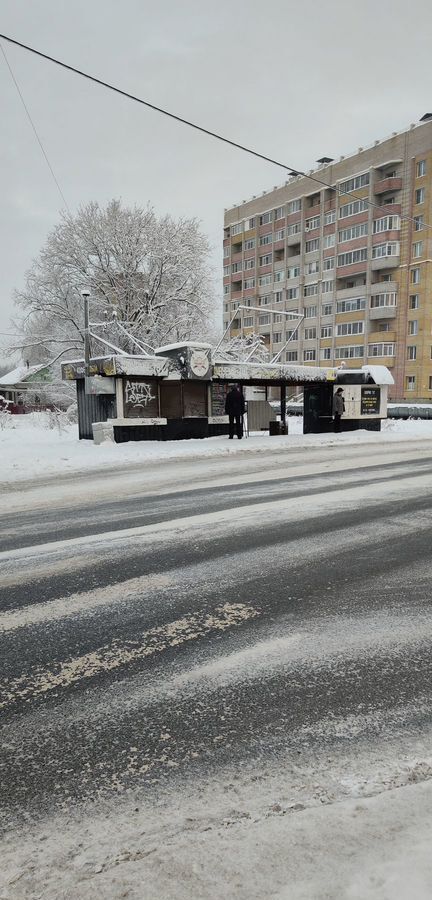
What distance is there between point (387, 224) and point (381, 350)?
12.3m

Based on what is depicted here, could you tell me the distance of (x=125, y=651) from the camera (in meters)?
2.79

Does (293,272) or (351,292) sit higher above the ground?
(293,272)

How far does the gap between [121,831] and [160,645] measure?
1.23 metres

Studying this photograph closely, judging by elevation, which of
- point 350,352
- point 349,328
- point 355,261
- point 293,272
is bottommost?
point 350,352

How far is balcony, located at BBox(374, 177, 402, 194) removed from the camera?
50812 millimetres

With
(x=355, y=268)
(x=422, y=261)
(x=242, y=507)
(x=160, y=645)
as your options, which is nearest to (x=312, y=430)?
(x=242, y=507)

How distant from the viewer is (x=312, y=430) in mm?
21516

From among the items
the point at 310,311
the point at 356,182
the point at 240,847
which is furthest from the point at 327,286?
the point at 240,847

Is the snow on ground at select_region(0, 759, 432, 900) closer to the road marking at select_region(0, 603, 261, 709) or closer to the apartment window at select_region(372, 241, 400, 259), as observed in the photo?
the road marking at select_region(0, 603, 261, 709)

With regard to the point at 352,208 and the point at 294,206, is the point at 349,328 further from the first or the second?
the point at 294,206

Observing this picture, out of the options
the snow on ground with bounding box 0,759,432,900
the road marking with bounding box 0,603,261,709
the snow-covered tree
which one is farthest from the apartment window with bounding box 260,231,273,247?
the snow on ground with bounding box 0,759,432,900

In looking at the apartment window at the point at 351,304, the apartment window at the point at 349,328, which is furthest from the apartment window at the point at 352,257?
the apartment window at the point at 349,328

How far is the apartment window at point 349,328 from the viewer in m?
55.8

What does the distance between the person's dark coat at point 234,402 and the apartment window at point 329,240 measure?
48105mm
